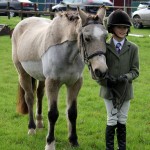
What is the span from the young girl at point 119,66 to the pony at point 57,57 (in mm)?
250

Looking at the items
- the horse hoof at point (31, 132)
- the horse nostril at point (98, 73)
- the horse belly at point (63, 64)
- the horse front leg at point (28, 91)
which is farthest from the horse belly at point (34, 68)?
the horse nostril at point (98, 73)

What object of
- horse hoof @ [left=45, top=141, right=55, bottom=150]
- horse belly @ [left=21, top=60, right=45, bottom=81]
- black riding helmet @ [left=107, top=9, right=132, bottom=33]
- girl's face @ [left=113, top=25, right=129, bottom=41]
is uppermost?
black riding helmet @ [left=107, top=9, right=132, bottom=33]

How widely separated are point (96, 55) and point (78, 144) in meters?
1.88

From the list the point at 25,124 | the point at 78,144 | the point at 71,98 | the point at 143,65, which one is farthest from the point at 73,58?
the point at 143,65

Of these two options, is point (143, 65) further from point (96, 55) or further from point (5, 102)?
point (96, 55)

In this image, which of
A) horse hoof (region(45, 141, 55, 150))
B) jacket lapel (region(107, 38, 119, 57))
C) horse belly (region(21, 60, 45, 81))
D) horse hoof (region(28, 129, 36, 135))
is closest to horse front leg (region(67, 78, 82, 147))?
horse hoof (region(45, 141, 55, 150))

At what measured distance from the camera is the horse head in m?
4.04

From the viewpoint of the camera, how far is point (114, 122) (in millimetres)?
4727

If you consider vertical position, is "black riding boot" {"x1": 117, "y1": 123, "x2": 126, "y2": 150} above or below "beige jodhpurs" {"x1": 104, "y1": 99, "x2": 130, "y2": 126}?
below

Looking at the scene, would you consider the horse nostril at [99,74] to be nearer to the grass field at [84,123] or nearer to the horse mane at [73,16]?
the horse mane at [73,16]

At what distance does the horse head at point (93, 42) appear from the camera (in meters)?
4.04

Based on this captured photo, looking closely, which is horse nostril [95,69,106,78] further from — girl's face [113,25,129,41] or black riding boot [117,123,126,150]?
black riding boot [117,123,126,150]

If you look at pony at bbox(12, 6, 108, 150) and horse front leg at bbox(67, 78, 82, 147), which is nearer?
pony at bbox(12, 6, 108, 150)

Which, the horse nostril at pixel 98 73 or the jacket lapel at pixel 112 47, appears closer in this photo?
the horse nostril at pixel 98 73
